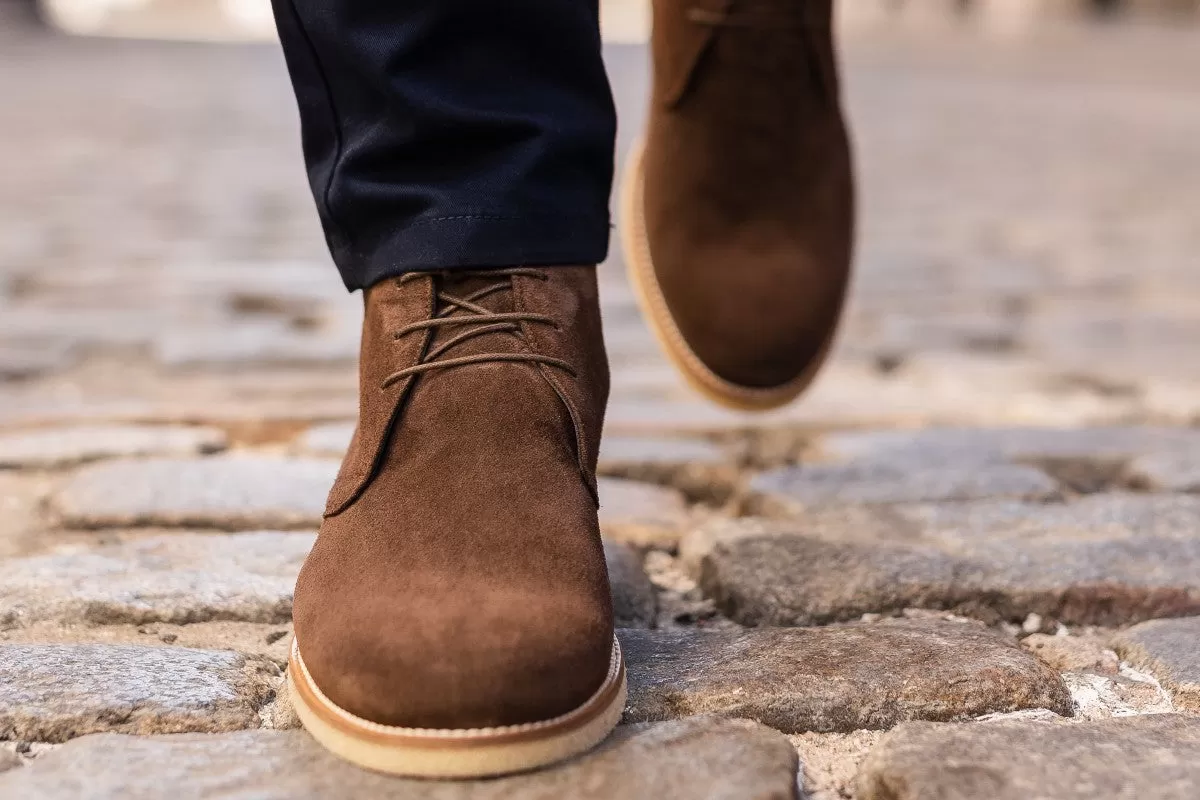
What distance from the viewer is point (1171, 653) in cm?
113

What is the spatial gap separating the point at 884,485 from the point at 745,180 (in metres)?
0.46

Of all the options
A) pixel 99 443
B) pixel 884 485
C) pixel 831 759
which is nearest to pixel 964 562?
pixel 884 485

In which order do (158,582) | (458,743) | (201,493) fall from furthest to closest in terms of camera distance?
(201,493) → (158,582) → (458,743)

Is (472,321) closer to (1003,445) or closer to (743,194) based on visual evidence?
(743,194)

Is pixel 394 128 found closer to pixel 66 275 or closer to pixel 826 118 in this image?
pixel 826 118

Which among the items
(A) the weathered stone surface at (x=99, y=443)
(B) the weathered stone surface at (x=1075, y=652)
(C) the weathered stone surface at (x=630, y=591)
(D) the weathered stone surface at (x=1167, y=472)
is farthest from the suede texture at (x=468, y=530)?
(D) the weathered stone surface at (x=1167, y=472)

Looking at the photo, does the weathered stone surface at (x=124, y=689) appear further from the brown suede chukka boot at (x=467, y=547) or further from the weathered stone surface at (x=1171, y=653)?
the weathered stone surface at (x=1171, y=653)

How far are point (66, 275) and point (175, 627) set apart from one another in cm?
213

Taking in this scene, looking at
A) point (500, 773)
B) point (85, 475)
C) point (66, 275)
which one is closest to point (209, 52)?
point (66, 275)

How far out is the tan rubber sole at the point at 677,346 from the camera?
166cm

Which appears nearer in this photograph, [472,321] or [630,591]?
[472,321]

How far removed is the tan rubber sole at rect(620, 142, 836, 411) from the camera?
166 centimetres

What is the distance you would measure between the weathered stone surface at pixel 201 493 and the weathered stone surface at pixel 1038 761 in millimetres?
814

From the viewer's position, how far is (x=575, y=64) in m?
1.15
